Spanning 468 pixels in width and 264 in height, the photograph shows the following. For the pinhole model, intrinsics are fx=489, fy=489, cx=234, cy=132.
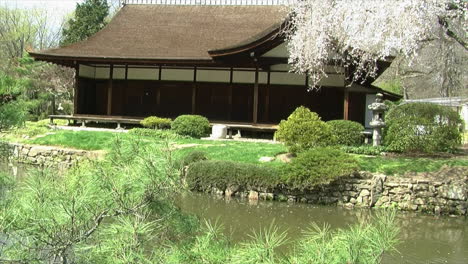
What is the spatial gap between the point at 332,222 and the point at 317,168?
2.24 m

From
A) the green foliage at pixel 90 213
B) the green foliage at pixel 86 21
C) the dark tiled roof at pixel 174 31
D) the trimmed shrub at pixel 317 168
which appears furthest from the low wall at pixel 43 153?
the green foliage at pixel 86 21

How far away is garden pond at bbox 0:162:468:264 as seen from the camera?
8500 mm

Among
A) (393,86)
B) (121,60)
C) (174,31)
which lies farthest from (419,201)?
(393,86)

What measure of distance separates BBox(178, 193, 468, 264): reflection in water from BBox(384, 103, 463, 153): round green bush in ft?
14.0

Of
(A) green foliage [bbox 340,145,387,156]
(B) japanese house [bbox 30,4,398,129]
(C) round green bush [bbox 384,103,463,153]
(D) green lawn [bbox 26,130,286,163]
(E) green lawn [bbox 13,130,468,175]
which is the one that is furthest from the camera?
(B) japanese house [bbox 30,4,398,129]

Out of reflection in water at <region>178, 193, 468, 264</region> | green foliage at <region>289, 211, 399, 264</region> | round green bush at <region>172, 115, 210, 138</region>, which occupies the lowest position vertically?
reflection in water at <region>178, 193, 468, 264</region>

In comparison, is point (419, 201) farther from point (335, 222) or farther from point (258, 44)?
point (258, 44)

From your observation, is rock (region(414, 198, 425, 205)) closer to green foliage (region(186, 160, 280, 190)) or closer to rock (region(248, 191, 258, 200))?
green foliage (region(186, 160, 280, 190))

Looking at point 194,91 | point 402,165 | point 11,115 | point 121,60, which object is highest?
point 121,60

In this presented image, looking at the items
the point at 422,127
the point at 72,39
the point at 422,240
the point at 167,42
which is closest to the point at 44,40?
the point at 72,39

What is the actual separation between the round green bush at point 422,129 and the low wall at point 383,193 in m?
3.33

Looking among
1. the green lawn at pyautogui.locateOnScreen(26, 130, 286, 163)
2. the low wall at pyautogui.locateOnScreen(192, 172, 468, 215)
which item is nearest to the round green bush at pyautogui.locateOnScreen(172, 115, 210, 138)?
the green lawn at pyautogui.locateOnScreen(26, 130, 286, 163)

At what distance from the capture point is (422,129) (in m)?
16.1

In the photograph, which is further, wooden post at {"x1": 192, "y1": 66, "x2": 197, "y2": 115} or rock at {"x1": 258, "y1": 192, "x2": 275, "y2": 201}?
wooden post at {"x1": 192, "y1": 66, "x2": 197, "y2": 115}
